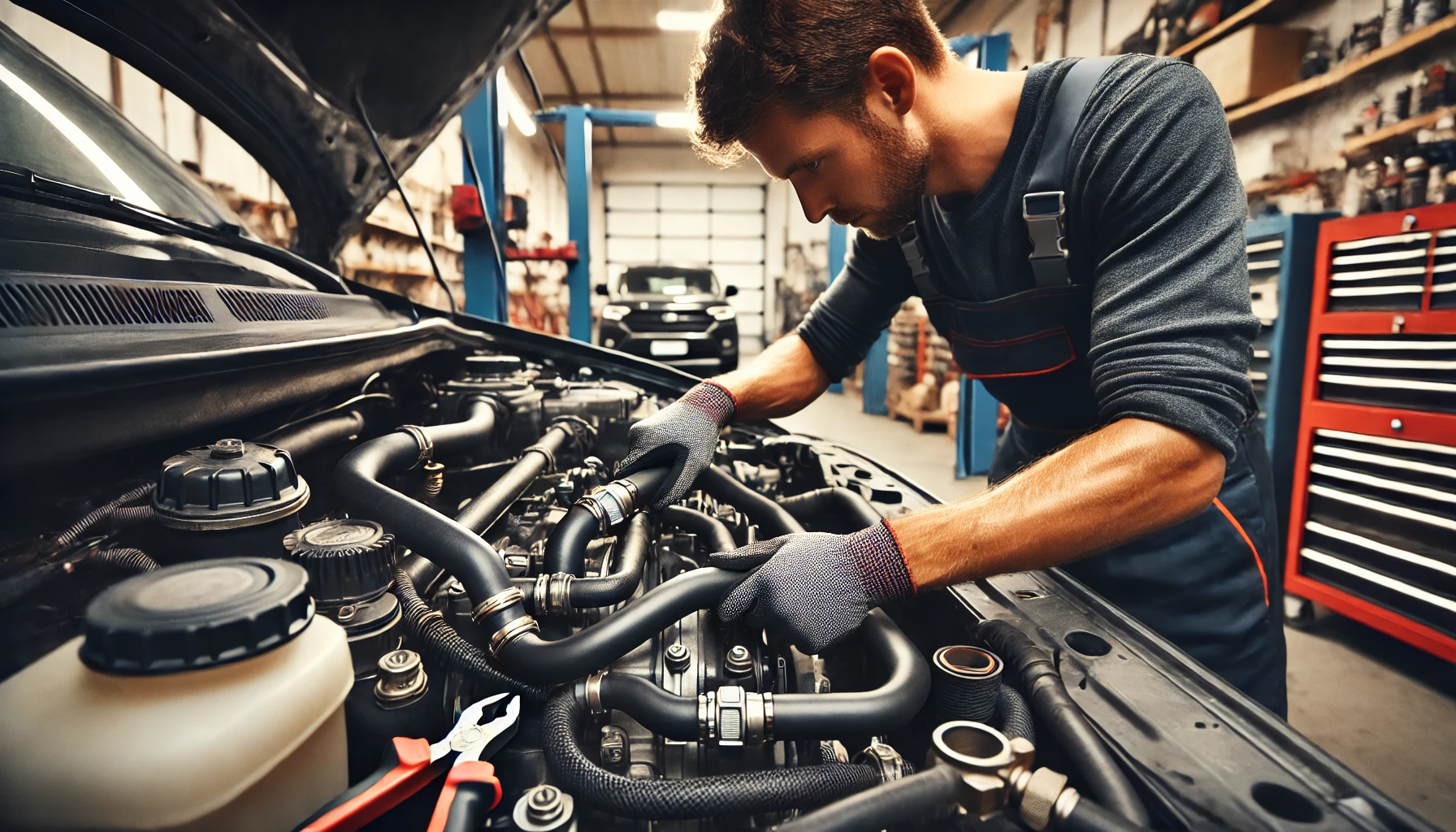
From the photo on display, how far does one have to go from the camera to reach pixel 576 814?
525 millimetres

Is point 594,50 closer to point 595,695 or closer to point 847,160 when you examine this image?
point 847,160

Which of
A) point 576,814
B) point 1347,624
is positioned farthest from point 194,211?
point 1347,624

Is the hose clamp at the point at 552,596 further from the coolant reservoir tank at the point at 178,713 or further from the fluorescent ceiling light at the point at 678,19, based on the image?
the fluorescent ceiling light at the point at 678,19

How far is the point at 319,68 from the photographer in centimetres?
127

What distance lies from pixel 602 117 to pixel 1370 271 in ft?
15.1

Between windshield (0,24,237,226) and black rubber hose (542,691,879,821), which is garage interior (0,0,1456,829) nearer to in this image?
windshield (0,24,237,226)

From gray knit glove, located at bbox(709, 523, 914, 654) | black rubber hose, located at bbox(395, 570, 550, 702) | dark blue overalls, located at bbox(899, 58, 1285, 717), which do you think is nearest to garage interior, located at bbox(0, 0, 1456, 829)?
dark blue overalls, located at bbox(899, 58, 1285, 717)

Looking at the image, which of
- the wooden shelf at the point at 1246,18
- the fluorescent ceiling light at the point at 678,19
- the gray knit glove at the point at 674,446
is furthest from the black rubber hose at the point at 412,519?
the fluorescent ceiling light at the point at 678,19

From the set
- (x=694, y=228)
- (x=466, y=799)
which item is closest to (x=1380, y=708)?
(x=466, y=799)

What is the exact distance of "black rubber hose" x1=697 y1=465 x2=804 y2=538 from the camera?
0.99 metres

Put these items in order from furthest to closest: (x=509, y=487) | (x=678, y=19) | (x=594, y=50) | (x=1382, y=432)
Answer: (x=594, y=50)
(x=678, y=19)
(x=1382, y=432)
(x=509, y=487)

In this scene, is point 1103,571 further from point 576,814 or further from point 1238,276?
point 576,814

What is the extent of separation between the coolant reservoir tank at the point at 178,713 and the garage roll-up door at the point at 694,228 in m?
13.2

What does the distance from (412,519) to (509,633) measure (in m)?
0.19
